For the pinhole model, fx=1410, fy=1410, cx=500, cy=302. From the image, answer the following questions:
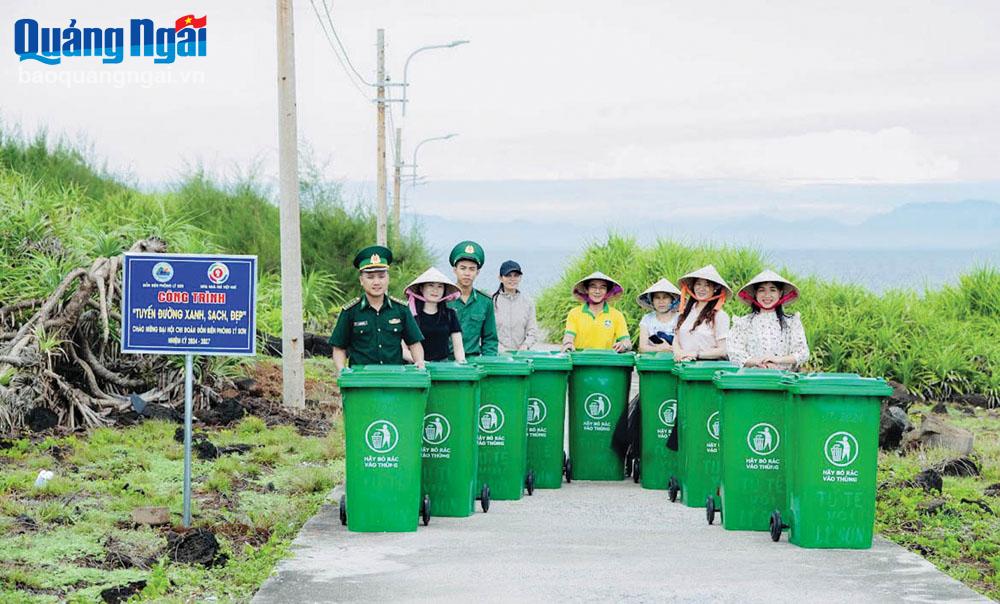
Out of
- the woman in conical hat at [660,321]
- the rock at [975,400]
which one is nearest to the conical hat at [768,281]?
the woman in conical hat at [660,321]

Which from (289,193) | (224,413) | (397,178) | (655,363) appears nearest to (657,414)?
(655,363)

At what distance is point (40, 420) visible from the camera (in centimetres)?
1401

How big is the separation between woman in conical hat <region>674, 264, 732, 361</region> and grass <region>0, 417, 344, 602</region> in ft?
10.5

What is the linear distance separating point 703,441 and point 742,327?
944 millimetres

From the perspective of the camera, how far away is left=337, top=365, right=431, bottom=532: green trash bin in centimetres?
931

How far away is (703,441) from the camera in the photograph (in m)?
10.7

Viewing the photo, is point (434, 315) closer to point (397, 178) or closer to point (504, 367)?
point (504, 367)

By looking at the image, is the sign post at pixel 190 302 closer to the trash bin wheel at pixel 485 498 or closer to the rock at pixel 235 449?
the trash bin wheel at pixel 485 498

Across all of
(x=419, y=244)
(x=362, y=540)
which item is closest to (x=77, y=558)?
(x=362, y=540)

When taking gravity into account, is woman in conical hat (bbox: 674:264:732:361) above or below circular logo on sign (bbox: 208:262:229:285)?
below

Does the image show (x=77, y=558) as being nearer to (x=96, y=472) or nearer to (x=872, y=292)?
(x=96, y=472)

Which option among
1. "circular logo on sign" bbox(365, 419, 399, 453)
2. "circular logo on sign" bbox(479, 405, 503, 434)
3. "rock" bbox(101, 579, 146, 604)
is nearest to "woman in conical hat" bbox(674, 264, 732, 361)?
"circular logo on sign" bbox(479, 405, 503, 434)

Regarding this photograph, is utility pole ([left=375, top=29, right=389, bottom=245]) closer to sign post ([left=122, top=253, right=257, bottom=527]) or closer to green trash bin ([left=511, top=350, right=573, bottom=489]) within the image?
green trash bin ([left=511, top=350, right=573, bottom=489])

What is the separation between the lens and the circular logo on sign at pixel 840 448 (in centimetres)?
904
